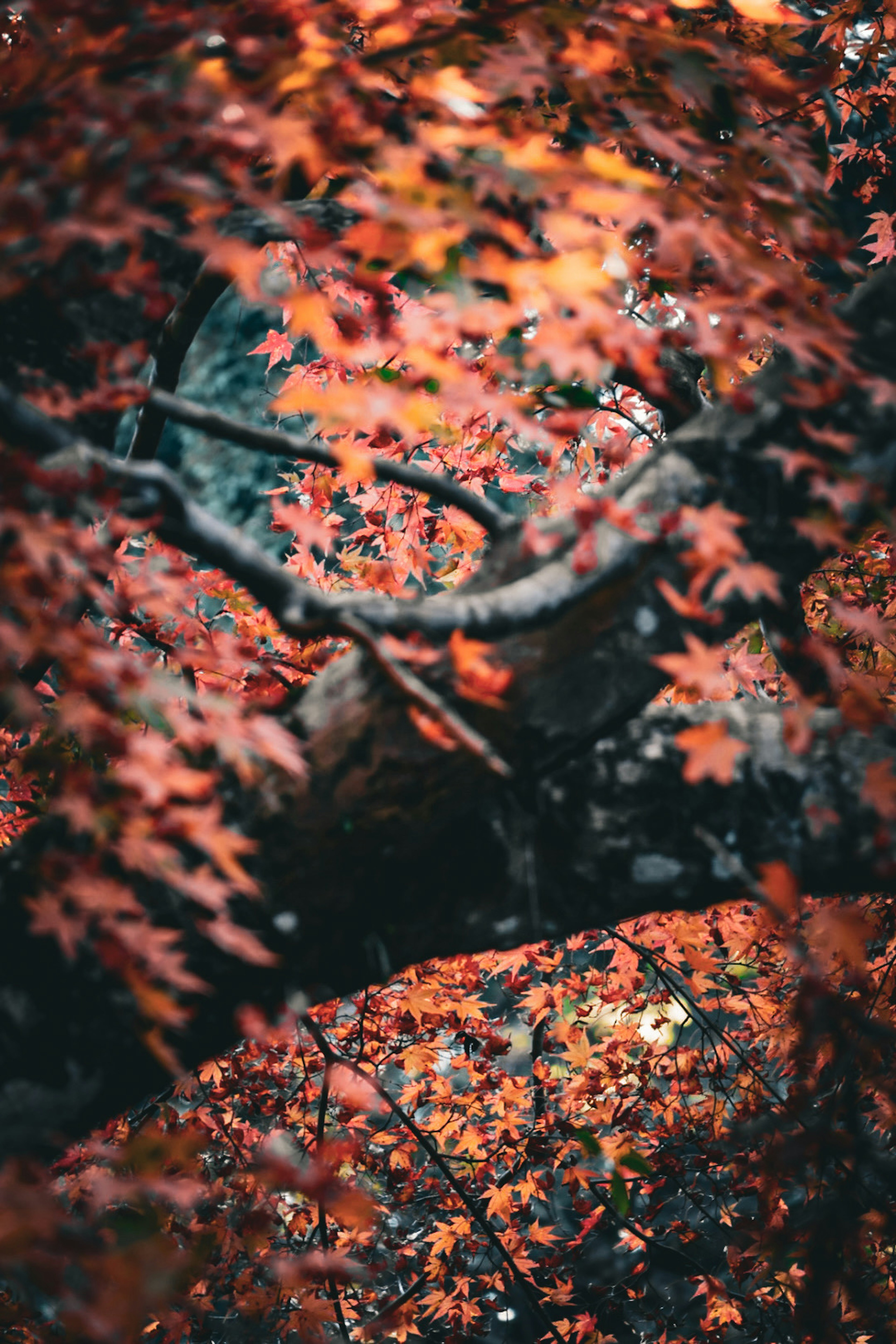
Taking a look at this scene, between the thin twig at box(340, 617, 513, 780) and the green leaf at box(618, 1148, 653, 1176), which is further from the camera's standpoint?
the green leaf at box(618, 1148, 653, 1176)

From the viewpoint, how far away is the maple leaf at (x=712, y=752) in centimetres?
146

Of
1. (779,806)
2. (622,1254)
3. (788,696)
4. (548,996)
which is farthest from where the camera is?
(622,1254)

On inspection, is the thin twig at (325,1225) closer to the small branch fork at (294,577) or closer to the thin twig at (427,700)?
the thin twig at (427,700)

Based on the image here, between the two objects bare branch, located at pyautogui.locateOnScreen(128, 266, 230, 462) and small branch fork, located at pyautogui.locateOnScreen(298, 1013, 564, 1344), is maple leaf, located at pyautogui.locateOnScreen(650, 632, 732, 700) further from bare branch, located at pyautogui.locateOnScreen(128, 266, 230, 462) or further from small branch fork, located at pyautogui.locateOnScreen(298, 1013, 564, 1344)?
bare branch, located at pyautogui.locateOnScreen(128, 266, 230, 462)

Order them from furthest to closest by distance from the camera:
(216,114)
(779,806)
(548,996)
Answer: (548,996) < (779,806) < (216,114)

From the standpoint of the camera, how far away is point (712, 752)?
4.80 feet

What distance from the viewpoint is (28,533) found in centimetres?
111

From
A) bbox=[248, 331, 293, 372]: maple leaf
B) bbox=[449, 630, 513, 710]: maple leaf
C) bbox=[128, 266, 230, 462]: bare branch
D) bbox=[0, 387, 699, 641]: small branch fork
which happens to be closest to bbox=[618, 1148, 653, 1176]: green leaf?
bbox=[449, 630, 513, 710]: maple leaf

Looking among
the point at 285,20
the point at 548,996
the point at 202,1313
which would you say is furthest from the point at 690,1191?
the point at 285,20

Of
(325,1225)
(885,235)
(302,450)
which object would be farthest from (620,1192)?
(885,235)

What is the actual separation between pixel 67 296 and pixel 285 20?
60cm

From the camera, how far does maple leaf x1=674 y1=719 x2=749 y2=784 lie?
4.78 ft

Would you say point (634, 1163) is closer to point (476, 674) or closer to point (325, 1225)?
point (476, 674)

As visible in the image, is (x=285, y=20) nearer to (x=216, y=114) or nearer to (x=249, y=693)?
(x=216, y=114)
